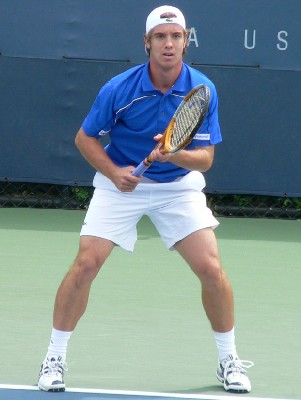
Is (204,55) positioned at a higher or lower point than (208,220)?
lower

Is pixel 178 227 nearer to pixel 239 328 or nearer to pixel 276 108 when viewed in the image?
pixel 239 328

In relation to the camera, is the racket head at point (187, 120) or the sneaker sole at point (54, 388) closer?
the racket head at point (187, 120)

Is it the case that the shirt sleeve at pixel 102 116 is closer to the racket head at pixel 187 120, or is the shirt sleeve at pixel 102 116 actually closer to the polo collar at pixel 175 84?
the polo collar at pixel 175 84

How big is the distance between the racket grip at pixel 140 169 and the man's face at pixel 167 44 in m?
0.42

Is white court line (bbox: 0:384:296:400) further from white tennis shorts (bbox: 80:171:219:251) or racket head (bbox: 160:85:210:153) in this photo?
racket head (bbox: 160:85:210:153)

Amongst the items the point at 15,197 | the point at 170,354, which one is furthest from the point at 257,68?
the point at 170,354

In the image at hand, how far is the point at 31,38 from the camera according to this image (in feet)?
29.5

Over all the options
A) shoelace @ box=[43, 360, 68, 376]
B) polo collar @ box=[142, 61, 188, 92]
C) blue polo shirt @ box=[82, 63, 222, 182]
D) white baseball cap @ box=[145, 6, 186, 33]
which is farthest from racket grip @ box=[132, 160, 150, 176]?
shoelace @ box=[43, 360, 68, 376]

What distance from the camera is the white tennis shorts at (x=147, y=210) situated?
15.3 ft

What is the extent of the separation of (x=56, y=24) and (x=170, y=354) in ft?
14.3

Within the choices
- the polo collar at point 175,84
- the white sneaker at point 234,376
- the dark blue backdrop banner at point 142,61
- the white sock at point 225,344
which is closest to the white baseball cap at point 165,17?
the polo collar at point 175,84

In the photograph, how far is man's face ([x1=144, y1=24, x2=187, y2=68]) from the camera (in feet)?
15.0

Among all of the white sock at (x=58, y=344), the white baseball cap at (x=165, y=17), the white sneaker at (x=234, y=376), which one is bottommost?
the white sneaker at (x=234, y=376)

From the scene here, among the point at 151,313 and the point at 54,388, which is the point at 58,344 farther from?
the point at 151,313
